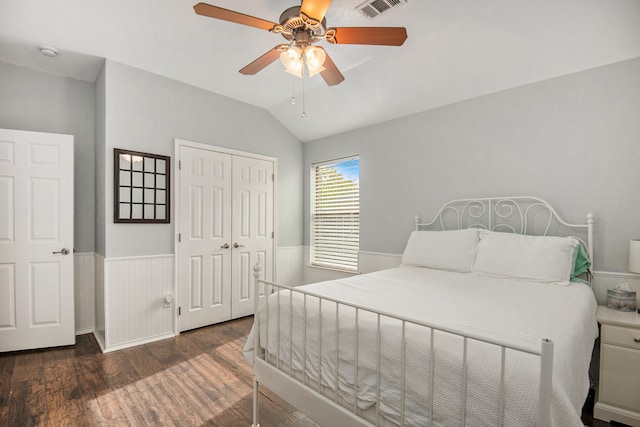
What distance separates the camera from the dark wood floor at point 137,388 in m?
1.90

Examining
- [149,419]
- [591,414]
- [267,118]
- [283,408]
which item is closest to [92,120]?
[267,118]

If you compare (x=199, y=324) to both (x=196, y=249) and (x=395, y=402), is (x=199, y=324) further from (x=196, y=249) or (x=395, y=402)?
(x=395, y=402)

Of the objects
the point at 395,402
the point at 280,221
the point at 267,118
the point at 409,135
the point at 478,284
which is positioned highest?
the point at 267,118

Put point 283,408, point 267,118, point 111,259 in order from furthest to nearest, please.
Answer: point 267,118 < point 111,259 < point 283,408

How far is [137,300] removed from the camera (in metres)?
3.03

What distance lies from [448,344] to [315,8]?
5.48 ft

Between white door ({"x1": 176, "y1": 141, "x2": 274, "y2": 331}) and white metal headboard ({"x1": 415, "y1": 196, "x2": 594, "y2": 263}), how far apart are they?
2133 mm

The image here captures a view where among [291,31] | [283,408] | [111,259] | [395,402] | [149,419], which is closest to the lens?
[395,402]

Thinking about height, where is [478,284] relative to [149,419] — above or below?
above

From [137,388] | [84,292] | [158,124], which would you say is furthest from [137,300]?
[158,124]

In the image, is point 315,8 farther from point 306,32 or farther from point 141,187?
point 141,187

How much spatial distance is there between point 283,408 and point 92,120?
3.48 m

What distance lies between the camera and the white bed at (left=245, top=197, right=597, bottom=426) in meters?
0.96

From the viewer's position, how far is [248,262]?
3908 mm
